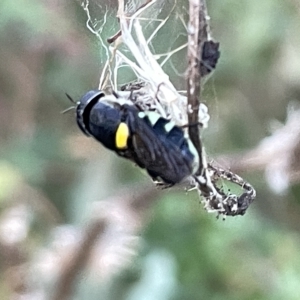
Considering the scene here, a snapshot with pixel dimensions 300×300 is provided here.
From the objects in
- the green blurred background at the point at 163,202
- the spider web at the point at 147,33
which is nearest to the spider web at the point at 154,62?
the spider web at the point at 147,33

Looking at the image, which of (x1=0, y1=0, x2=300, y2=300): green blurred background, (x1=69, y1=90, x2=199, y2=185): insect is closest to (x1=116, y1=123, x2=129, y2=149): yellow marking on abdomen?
(x1=69, y1=90, x2=199, y2=185): insect

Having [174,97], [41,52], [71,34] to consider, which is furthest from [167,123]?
[41,52]

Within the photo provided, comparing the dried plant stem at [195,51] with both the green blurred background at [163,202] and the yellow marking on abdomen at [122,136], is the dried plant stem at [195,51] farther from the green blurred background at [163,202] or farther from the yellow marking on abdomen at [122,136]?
the green blurred background at [163,202]

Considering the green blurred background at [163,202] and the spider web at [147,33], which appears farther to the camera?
the green blurred background at [163,202]

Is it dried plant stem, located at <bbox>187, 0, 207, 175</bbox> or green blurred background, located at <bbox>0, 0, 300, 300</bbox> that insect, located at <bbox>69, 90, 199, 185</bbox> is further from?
green blurred background, located at <bbox>0, 0, 300, 300</bbox>

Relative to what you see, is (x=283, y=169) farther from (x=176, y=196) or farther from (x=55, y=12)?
(x=55, y=12)

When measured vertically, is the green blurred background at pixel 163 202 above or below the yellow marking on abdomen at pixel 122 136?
above
